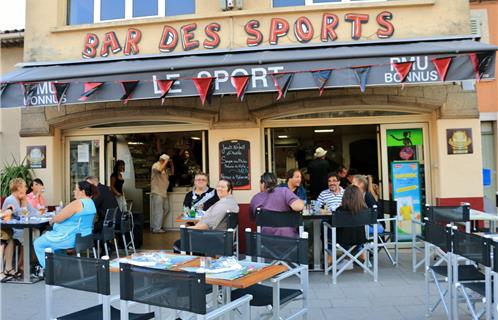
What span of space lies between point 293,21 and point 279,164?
3.23 m

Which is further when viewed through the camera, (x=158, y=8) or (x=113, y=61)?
(x=158, y=8)

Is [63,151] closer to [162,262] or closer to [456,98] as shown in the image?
[162,262]

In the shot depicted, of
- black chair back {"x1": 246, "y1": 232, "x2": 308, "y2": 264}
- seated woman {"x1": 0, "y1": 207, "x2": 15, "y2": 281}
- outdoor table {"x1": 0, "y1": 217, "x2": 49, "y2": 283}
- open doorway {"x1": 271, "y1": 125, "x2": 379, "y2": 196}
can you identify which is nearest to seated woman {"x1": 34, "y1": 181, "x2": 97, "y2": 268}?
outdoor table {"x1": 0, "y1": 217, "x2": 49, "y2": 283}

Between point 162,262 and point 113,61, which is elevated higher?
point 113,61

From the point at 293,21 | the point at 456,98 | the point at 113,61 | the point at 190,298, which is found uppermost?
the point at 293,21

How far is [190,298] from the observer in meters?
2.72

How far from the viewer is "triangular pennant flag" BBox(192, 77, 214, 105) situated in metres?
6.41

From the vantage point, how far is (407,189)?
8.15 m

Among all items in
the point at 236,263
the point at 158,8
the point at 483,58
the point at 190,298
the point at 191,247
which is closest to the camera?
the point at 190,298

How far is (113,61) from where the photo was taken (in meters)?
7.86

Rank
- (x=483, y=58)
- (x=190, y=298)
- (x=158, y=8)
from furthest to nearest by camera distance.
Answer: (x=158, y=8) < (x=483, y=58) < (x=190, y=298)

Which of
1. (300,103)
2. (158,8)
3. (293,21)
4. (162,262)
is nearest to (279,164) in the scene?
(300,103)

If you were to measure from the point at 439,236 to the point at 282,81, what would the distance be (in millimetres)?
2923

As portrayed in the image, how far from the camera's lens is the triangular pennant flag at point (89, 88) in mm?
6797
